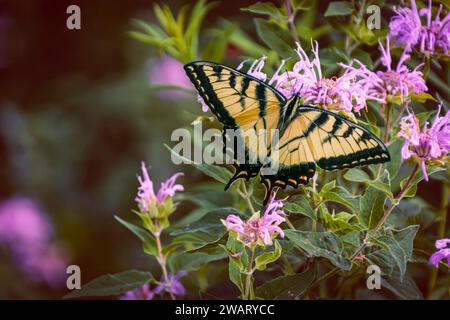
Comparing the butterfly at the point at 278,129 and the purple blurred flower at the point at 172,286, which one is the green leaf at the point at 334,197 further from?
the purple blurred flower at the point at 172,286

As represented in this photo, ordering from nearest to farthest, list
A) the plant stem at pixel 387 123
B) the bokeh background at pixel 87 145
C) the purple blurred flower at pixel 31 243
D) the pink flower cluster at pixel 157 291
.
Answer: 1. the plant stem at pixel 387 123
2. the pink flower cluster at pixel 157 291
3. the purple blurred flower at pixel 31 243
4. the bokeh background at pixel 87 145

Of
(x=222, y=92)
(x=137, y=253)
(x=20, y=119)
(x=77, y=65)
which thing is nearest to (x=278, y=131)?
(x=222, y=92)

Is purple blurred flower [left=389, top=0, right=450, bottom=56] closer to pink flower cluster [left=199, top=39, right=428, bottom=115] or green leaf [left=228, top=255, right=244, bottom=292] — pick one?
pink flower cluster [left=199, top=39, right=428, bottom=115]

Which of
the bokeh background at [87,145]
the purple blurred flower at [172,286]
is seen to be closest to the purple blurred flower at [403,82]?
the purple blurred flower at [172,286]

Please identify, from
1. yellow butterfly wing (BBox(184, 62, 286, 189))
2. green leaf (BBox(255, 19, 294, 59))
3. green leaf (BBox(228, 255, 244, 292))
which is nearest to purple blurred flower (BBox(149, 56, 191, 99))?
green leaf (BBox(255, 19, 294, 59))

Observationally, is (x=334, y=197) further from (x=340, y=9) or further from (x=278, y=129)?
(x=340, y=9)

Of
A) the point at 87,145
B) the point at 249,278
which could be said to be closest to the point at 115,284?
the point at 249,278

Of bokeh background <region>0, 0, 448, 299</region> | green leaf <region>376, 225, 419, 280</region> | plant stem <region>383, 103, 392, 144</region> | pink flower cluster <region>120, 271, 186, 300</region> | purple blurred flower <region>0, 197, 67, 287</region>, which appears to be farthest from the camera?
bokeh background <region>0, 0, 448, 299</region>
